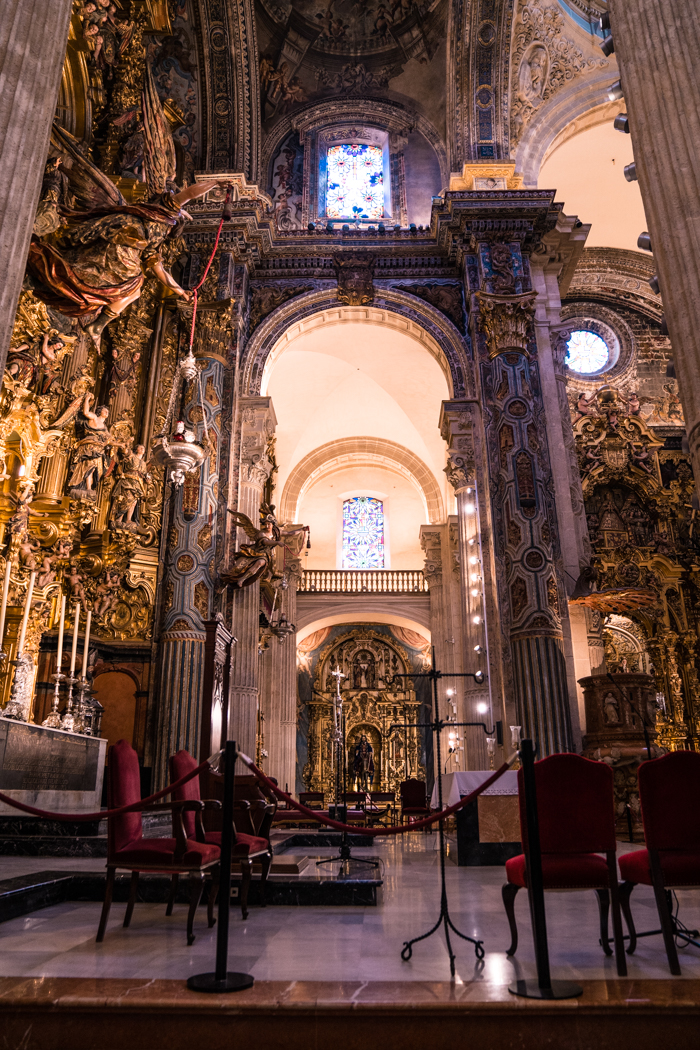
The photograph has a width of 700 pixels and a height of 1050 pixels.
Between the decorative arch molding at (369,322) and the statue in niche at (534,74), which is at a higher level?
the statue in niche at (534,74)

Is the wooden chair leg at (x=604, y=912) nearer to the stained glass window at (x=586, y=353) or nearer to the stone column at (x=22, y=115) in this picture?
the stone column at (x=22, y=115)

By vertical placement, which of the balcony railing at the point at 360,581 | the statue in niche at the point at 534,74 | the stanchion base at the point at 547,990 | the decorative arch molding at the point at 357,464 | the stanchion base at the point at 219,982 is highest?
the statue in niche at the point at 534,74

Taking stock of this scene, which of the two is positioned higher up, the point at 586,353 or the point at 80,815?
the point at 586,353

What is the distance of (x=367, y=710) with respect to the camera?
21.8m

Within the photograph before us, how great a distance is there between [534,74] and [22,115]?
42.1 feet

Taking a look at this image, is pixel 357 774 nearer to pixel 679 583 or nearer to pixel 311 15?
pixel 679 583

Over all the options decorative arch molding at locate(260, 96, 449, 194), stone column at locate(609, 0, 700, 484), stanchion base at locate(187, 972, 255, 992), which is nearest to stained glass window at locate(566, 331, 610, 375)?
decorative arch molding at locate(260, 96, 449, 194)

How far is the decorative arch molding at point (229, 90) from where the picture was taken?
13.3 m

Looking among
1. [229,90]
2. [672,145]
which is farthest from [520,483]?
[229,90]

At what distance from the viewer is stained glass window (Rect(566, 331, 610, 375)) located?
62.4 feet

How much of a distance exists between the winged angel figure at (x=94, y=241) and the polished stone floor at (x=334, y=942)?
562cm

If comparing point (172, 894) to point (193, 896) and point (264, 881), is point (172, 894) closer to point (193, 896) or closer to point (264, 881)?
point (264, 881)

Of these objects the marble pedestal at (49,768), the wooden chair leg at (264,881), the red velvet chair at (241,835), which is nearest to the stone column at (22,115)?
the red velvet chair at (241,835)

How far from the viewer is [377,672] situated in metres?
22.1
